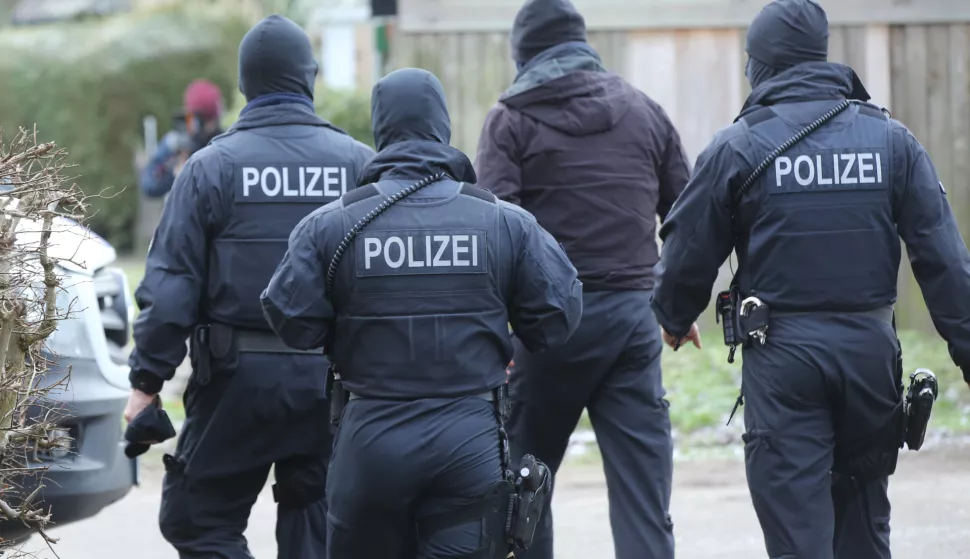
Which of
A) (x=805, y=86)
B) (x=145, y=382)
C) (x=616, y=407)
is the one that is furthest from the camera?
(x=616, y=407)

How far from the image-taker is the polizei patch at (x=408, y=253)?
3.84 metres

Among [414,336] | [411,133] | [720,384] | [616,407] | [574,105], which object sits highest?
[411,133]

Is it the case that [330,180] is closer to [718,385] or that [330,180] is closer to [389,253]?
[389,253]

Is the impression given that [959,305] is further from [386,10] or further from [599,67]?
[386,10]

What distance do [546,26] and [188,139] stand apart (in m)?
5.06

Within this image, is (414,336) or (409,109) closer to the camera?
(414,336)

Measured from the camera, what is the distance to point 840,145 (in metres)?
4.43

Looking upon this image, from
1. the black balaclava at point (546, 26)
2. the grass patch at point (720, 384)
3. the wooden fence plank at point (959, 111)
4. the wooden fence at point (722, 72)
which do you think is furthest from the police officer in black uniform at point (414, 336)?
the wooden fence plank at point (959, 111)

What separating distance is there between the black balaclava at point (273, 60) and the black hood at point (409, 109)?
898mm

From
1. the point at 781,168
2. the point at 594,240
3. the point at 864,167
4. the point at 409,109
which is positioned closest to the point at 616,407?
the point at 594,240

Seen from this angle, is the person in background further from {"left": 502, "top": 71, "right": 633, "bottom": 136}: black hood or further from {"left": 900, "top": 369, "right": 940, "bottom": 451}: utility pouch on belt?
{"left": 900, "top": 369, "right": 940, "bottom": 451}: utility pouch on belt

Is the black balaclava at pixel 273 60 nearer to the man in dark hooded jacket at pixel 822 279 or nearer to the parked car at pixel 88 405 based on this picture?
the parked car at pixel 88 405

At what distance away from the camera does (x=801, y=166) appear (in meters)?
4.41

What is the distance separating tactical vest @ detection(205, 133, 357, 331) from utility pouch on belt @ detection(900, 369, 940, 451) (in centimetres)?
195
